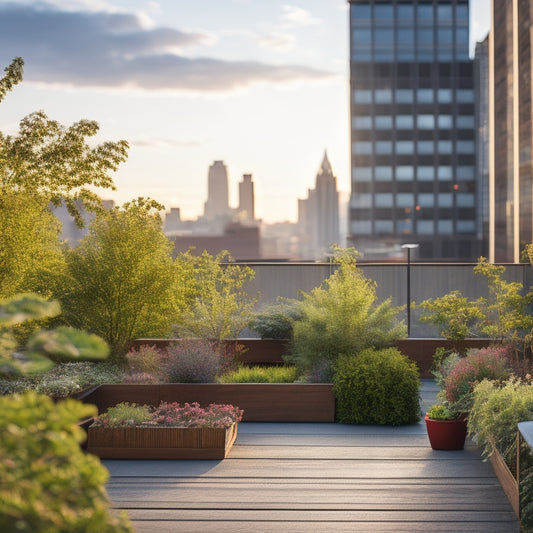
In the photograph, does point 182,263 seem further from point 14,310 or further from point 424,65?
point 424,65

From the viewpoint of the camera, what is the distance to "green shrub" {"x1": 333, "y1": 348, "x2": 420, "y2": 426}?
24.3ft

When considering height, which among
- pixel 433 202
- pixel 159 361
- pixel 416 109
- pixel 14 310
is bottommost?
pixel 159 361

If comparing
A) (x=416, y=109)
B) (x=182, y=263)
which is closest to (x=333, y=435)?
(x=182, y=263)

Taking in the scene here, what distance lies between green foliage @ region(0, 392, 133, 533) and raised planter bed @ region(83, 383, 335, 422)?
619 cm

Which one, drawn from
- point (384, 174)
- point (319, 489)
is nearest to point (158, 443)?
point (319, 489)

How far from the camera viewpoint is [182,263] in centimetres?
1038

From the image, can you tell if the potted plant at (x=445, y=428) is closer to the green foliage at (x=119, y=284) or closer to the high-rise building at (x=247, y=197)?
the green foliage at (x=119, y=284)

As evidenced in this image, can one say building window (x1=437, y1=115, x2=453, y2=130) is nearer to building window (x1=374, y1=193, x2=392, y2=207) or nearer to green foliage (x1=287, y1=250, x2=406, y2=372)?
building window (x1=374, y1=193, x2=392, y2=207)

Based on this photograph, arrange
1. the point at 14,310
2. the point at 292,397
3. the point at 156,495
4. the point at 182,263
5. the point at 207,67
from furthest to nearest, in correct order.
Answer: the point at 207,67 < the point at 182,263 < the point at 292,397 < the point at 156,495 < the point at 14,310

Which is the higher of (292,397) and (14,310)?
(14,310)

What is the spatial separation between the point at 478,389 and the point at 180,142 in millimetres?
59901

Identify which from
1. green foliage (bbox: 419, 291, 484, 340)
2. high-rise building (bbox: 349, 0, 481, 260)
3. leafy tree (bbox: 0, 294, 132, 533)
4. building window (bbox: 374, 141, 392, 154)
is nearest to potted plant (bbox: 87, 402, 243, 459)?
leafy tree (bbox: 0, 294, 132, 533)

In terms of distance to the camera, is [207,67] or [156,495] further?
[207,67]

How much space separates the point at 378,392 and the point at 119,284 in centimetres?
365
